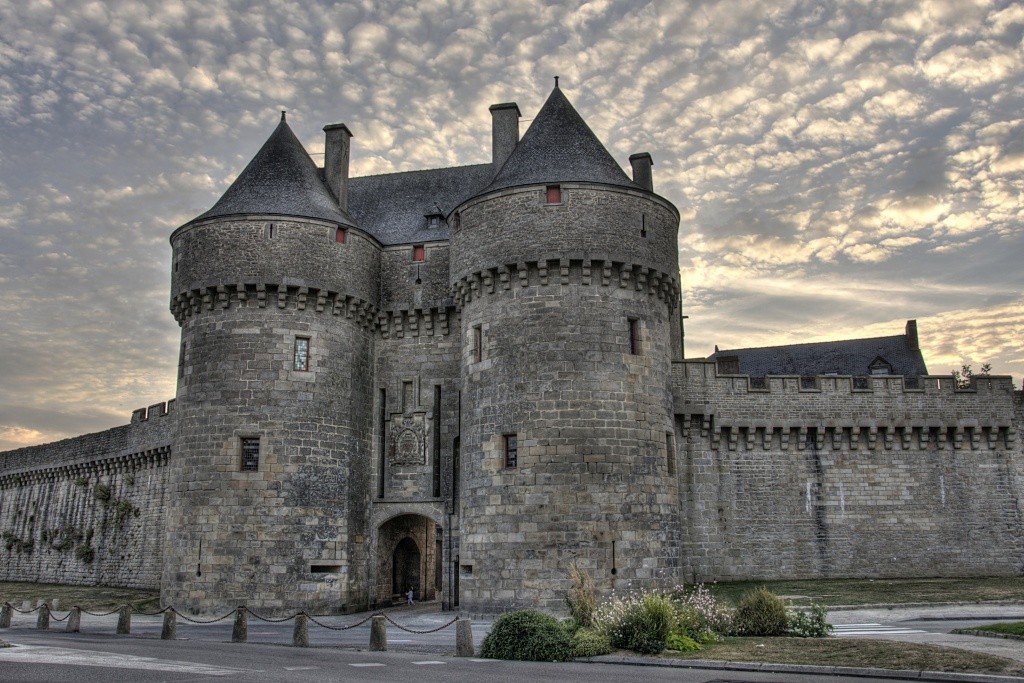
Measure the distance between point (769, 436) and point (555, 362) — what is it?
8.73 m

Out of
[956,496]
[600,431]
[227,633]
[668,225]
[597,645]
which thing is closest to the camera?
[597,645]

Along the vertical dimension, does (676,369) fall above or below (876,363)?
below

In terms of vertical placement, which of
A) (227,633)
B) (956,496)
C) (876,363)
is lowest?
(227,633)

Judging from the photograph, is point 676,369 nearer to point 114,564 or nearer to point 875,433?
point 875,433

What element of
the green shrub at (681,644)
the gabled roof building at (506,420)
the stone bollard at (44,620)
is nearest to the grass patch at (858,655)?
the green shrub at (681,644)

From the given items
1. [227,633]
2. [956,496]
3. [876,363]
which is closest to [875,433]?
[956,496]

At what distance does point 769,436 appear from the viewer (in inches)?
1092

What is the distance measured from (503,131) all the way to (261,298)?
910 centimetres

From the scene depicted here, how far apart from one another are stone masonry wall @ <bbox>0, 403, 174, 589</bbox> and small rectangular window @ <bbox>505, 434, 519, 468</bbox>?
16.1 m

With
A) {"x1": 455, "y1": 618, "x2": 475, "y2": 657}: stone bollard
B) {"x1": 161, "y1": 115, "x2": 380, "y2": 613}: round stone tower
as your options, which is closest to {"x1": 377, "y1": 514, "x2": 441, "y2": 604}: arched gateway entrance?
{"x1": 161, "y1": 115, "x2": 380, "y2": 613}: round stone tower

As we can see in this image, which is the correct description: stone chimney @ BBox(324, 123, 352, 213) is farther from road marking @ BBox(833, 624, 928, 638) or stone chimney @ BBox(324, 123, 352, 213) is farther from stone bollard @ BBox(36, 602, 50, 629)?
road marking @ BBox(833, 624, 928, 638)

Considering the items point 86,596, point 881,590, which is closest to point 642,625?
point 881,590

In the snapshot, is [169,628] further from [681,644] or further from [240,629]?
[681,644]

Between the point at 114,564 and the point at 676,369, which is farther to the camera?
the point at 114,564
